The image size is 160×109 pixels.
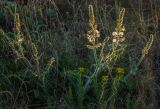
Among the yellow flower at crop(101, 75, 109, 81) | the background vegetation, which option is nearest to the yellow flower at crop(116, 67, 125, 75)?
the background vegetation

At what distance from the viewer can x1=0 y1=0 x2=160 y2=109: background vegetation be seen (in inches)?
124

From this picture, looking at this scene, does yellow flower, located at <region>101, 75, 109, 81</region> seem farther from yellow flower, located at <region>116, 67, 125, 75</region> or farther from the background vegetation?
yellow flower, located at <region>116, 67, 125, 75</region>

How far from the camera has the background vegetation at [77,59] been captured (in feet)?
10.4

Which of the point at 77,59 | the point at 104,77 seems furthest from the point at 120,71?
the point at 77,59

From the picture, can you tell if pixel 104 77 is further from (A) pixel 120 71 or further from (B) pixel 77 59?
(B) pixel 77 59

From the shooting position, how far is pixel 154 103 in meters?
3.12

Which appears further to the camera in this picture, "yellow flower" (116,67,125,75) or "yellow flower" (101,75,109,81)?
"yellow flower" (116,67,125,75)

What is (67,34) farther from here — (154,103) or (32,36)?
(154,103)

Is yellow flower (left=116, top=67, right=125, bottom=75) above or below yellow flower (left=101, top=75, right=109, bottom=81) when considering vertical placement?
above

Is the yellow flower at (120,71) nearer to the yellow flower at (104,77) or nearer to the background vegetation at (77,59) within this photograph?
the background vegetation at (77,59)

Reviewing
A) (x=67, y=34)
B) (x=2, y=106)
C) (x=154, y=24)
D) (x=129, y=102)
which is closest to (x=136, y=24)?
(x=154, y=24)

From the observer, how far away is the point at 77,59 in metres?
3.64

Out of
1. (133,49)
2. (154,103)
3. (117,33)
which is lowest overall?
(154,103)

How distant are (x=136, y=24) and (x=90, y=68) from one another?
903mm
